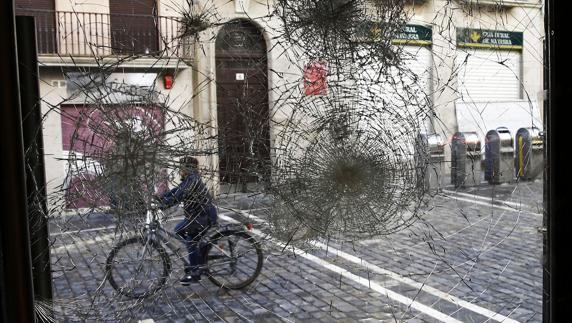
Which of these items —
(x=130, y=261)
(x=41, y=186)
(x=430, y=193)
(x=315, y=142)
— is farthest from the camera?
(x=430, y=193)

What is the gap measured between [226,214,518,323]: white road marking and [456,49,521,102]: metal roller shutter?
1.90 feet

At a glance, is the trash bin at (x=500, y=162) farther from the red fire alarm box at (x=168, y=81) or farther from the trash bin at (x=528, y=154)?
the red fire alarm box at (x=168, y=81)

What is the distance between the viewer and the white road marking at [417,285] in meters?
1.45

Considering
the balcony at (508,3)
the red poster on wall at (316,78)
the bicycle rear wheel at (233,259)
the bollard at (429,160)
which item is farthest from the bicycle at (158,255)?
the balcony at (508,3)

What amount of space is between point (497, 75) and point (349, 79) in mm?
513

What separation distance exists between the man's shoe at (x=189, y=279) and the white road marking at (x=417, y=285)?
0.83ft

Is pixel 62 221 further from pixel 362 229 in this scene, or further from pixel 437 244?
pixel 437 244

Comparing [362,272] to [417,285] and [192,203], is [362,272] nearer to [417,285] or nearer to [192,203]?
[417,285]

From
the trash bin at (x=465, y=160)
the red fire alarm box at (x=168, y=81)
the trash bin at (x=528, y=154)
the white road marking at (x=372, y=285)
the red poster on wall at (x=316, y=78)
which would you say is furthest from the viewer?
the trash bin at (x=528, y=154)

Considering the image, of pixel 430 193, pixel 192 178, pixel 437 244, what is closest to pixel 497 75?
pixel 430 193

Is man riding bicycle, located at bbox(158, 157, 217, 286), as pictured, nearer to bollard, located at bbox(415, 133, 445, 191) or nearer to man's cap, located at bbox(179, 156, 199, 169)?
man's cap, located at bbox(179, 156, 199, 169)

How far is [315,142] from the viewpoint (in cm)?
142

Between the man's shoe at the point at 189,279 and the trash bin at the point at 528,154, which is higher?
the trash bin at the point at 528,154

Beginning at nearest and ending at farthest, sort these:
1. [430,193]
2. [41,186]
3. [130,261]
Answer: [41,186], [130,261], [430,193]
